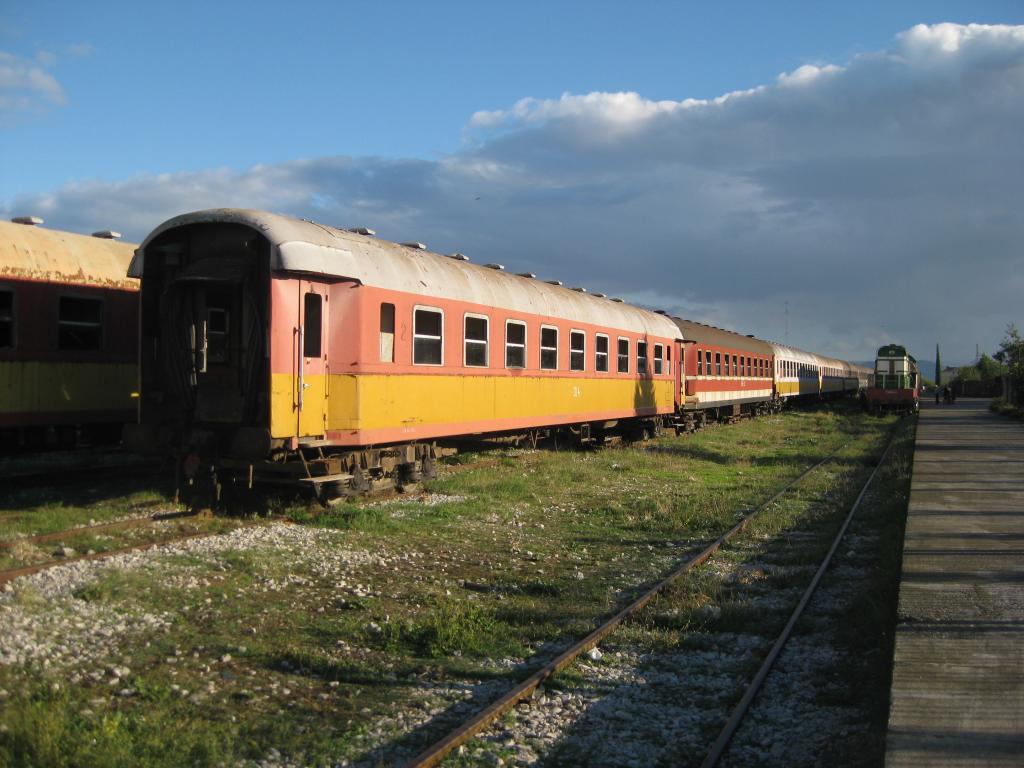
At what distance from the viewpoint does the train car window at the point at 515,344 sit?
48.6ft

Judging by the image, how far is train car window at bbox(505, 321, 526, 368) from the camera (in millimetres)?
14814

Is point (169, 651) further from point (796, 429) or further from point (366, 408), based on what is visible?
point (796, 429)

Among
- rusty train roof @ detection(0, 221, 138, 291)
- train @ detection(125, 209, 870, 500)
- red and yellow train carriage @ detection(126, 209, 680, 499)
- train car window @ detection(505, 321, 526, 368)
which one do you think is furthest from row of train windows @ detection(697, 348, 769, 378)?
rusty train roof @ detection(0, 221, 138, 291)

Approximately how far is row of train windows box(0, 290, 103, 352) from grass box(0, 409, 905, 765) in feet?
10.2

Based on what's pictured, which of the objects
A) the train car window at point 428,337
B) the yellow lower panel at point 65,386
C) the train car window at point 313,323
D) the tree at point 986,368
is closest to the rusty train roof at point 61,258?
the yellow lower panel at point 65,386

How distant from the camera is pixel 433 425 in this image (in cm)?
1244

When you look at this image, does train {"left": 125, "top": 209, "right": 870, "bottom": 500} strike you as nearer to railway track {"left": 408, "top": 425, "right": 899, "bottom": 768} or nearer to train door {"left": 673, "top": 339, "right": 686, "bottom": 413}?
railway track {"left": 408, "top": 425, "right": 899, "bottom": 768}

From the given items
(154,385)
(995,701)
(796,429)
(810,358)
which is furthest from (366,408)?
(810,358)

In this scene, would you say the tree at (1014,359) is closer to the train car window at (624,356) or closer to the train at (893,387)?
the train at (893,387)

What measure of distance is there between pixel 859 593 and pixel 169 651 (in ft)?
20.1

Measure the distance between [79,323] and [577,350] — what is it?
9.35 m

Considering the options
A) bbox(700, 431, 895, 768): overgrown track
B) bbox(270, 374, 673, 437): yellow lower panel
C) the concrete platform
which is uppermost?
bbox(270, 374, 673, 437): yellow lower panel

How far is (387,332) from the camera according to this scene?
11414mm

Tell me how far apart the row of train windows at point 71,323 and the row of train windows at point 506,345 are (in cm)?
529
